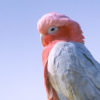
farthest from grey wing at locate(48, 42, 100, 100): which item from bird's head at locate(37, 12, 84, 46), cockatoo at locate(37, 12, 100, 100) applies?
bird's head at locate(37, 12, 84, 46)

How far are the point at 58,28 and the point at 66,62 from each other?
0.43m

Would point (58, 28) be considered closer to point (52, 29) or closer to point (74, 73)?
point (52, 29)

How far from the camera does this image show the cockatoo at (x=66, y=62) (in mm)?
2623

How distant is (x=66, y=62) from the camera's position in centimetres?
266

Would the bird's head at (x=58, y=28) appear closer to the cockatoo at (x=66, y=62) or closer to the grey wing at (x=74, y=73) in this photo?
the cockatoo at (x=66, y=62)

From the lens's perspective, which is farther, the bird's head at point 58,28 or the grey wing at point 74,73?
the bird's head at point 58,28

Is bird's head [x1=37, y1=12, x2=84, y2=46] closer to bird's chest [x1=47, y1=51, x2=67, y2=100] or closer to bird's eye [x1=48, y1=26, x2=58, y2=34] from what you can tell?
bird's eye [x1=48, y1=26, x2=58, y2=34]

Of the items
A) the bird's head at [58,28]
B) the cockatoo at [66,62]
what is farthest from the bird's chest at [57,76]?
the bird's head at [58,28]

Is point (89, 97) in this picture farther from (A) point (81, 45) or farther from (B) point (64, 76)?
(A) point (81, 45)

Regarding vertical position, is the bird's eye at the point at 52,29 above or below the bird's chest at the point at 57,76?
above

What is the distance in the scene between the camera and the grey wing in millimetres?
2615

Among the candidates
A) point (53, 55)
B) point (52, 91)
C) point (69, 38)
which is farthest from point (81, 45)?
point (52, 91)

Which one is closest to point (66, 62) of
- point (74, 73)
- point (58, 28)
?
point (74, 73)

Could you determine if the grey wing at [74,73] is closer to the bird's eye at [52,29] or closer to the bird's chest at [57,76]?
the bird's chest at [57,76]
